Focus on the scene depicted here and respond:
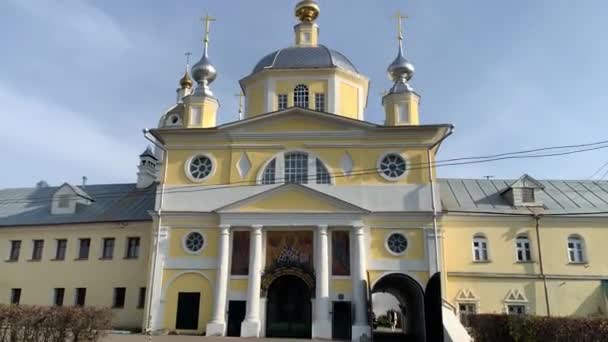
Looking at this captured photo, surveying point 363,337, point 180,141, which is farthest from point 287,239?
point 180,141

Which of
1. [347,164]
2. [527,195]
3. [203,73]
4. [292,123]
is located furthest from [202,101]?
[527,195]

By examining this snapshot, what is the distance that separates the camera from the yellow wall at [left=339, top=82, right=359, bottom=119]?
85.9 ft

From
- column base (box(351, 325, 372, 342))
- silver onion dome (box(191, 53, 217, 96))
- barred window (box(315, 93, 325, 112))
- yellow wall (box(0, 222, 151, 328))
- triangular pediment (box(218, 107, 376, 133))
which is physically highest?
silver onion dome (box(191, 53, 217, 96))

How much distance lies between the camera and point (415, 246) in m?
22.0

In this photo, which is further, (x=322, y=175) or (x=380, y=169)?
(x=322, y=175)

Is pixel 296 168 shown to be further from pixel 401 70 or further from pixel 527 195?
pixel 527 195

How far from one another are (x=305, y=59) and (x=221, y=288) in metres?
12.4

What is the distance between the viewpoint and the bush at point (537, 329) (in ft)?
36.4

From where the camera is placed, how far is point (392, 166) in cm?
2312

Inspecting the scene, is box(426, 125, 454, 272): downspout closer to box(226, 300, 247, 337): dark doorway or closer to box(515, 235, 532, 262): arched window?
box(515, 235, 532, 262): arched window

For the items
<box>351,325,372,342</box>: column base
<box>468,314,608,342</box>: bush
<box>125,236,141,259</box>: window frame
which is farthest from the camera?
<box>125,236,141,259</box>: window frame

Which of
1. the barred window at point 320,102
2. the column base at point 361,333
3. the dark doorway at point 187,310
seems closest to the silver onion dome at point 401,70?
the barred window at point 320,102

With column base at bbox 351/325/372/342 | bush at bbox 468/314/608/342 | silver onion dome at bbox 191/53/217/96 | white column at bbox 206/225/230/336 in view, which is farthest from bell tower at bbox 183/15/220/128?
bush at bbox 468/314/608/342

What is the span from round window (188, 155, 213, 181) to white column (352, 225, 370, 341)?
7213mm
